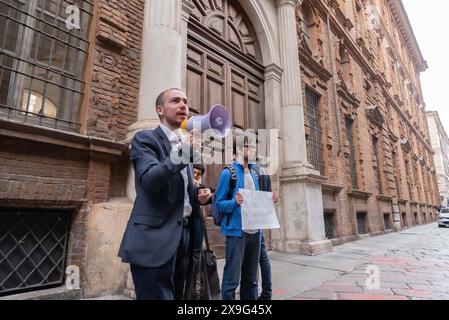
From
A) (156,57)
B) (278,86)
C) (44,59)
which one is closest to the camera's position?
(44,59)

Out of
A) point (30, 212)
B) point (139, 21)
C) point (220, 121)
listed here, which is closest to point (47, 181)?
point (30, 212)

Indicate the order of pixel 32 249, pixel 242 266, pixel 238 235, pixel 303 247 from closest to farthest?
1. pixel 238 235
2. pixel 242 266
3. pixel 32 249
4. pixel 303 247

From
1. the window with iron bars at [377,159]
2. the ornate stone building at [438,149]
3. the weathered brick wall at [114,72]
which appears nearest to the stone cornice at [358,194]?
the window with iron bars at [377,159]

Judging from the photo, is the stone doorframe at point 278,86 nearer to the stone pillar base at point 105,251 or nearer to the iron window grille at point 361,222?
the stone pillar base at point 105,251

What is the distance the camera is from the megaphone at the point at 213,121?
1748 millimetres

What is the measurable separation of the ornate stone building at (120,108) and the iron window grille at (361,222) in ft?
Answer: 0.40

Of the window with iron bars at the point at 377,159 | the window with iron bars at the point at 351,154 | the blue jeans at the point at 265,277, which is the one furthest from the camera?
the window with iron bars at the point at 377,159

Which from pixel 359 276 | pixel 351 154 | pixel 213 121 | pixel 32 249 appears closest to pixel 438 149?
pixel 351 154

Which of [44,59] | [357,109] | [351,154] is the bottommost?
[44,59]

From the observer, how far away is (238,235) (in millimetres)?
2797

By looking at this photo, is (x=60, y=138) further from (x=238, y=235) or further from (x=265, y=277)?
(x=265, y=277)

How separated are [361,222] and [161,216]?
12.2 m

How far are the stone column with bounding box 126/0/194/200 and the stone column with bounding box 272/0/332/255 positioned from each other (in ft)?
12.9

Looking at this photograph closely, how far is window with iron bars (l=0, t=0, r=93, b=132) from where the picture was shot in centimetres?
352
